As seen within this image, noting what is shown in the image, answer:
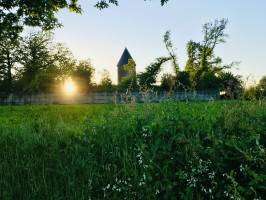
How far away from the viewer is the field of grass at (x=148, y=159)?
5824 millimetres

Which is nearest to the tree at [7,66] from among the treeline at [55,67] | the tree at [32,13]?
the treeline at [55,67]

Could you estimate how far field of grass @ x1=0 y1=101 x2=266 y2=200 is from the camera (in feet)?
19.1

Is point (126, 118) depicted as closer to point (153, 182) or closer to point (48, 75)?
point (153, 182)

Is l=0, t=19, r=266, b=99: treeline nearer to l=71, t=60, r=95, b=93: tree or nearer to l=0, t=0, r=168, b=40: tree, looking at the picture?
l=71, t=60, r=95, b=93: tree

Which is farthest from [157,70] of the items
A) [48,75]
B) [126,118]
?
[126,118]

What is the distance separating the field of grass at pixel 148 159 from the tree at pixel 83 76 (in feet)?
267

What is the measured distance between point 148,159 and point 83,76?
84.9 m

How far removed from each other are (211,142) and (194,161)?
1.90 feet

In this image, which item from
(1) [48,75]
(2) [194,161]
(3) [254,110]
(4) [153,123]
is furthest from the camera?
(1) [48,75]

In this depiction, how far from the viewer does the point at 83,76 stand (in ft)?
297

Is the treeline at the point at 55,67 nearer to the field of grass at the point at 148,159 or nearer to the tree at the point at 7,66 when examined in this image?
the tree at the point at 7,66

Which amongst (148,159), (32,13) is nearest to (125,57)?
(32,13)

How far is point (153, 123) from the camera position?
7.00 meters

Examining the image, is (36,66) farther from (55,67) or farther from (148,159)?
(148,159)
